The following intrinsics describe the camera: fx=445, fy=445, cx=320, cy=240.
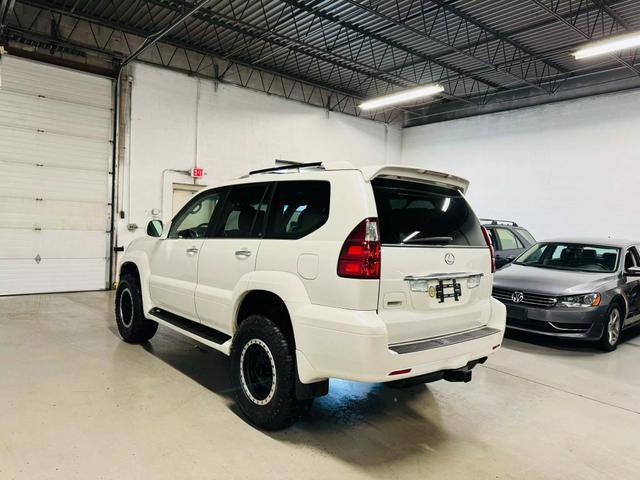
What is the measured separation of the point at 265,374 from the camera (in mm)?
2945

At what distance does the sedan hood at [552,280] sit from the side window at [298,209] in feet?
11.7

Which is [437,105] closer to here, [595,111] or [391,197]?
[595,111]

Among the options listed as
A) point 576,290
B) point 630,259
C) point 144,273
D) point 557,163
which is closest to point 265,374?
point 144,273

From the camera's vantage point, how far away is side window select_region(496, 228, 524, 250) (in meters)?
8.93

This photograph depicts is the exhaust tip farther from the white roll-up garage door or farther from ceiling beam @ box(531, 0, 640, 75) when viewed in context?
the white roll-up garage door

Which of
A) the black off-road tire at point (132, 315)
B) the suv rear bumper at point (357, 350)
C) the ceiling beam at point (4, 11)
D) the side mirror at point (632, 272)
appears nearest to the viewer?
the suv rear bumper at point (357, 350)

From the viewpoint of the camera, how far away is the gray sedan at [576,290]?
5.03m

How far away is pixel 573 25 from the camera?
7.75m

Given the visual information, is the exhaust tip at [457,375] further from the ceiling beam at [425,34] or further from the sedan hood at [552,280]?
the ceiling beam at [425,34]

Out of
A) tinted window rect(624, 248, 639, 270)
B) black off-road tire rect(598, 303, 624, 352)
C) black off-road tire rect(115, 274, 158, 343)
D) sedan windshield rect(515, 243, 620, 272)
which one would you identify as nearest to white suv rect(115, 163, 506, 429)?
black off-road tire rect(115, 274, 158, 343)

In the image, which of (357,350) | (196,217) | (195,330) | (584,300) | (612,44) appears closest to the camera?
(357,350)

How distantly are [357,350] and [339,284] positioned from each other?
36 centimetres

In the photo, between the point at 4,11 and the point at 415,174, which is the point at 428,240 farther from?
the point at 4,11

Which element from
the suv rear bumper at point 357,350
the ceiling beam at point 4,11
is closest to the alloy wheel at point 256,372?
the suv rear bumper at point 357,350
